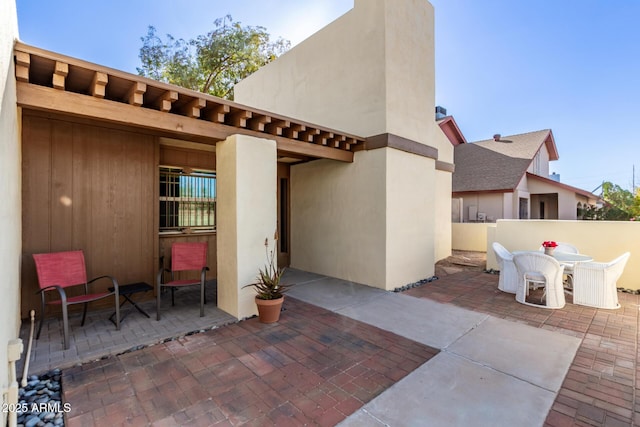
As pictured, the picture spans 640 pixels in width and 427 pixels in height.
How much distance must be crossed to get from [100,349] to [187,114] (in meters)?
3.08

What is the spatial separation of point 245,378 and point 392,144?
487 cm

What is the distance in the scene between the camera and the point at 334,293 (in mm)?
5668

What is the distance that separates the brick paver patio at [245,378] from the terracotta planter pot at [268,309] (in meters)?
0.22

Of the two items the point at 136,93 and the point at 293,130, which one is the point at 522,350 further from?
the point at 136,93

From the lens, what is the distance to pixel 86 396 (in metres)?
2.47

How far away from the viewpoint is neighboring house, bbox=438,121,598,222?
12560mm

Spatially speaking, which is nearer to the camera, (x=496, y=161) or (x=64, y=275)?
(x=64, y=275)

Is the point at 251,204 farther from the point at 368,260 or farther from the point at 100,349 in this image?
the point at 368,260

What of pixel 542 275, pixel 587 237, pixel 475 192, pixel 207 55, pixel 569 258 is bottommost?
pixel 542 275

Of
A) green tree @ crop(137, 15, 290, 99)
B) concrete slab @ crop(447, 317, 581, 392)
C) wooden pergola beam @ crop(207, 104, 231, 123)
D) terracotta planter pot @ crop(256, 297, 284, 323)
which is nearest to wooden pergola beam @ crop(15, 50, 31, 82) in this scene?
wooden pergola beam @ crop(207, 104, 231, 123)

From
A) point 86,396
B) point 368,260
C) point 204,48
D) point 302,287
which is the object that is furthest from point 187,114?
point 204,48

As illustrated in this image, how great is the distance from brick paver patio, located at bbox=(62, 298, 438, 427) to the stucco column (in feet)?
2.10

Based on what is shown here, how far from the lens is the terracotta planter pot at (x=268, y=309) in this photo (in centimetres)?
413

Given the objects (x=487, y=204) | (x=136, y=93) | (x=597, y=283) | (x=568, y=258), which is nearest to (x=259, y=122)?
(x=136, y=93)
